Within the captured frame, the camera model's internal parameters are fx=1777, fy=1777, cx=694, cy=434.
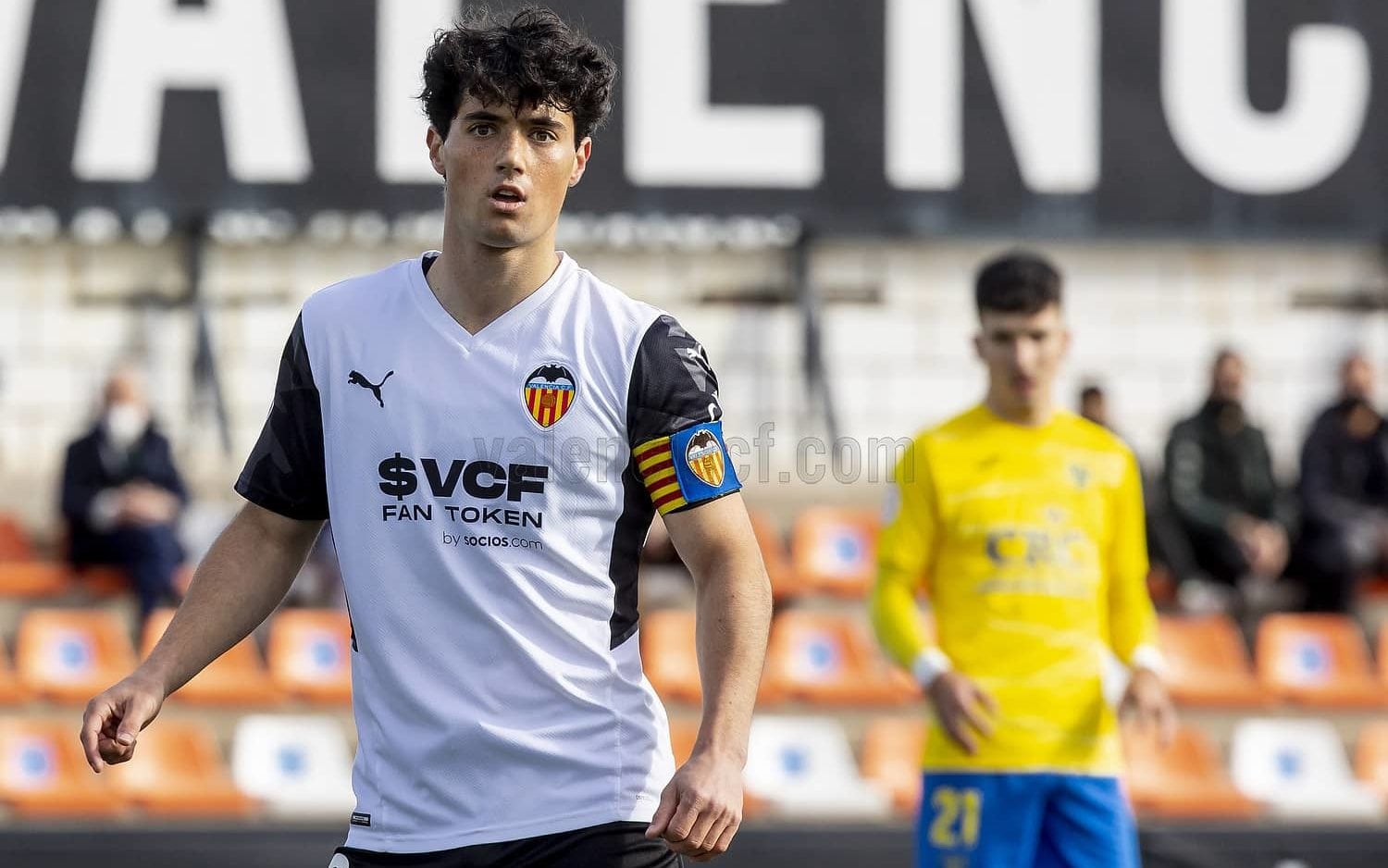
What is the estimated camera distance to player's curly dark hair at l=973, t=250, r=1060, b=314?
4.54 m

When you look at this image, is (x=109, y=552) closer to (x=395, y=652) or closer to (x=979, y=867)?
(x=979, y=867)

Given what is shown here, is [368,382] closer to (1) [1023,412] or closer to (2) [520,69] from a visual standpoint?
(2) [520,69]

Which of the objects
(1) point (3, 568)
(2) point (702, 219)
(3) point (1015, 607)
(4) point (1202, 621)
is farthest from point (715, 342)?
(3) point (1015, 607)

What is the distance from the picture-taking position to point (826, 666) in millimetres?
8734

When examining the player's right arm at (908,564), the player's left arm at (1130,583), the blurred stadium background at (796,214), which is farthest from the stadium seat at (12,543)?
the player's left arm at (1130,583)

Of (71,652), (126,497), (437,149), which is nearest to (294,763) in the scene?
(71,652)

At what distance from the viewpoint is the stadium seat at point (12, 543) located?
938 centimetres

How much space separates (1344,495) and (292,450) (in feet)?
25.7

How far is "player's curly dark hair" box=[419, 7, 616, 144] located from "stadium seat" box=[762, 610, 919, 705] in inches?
240

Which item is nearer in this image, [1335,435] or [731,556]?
[731,556]

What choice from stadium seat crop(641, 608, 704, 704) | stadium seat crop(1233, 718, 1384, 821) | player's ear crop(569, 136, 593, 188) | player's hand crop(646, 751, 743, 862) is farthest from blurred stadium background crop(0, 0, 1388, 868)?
player's hand crop(646, 751, 743, 862)

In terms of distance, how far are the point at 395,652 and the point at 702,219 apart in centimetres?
830

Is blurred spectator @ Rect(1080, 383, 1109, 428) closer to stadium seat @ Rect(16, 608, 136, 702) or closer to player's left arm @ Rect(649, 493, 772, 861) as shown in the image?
stadium seat @ Rect(16, 608, 136, 702)

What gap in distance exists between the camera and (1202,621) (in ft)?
29.9
